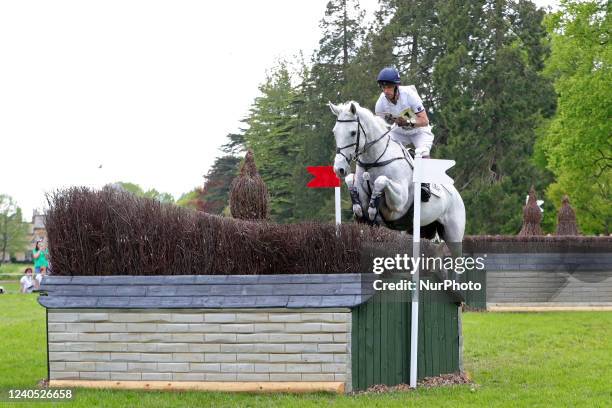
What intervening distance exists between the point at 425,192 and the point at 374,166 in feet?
2.70

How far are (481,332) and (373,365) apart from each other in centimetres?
712

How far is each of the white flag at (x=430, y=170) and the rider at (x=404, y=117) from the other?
0.59 m

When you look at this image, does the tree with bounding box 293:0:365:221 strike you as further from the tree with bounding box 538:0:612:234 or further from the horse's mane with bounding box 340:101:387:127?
the horse's mane with bounding box 340:101:387:127

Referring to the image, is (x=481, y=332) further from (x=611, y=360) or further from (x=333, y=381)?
(x=333, y=381)

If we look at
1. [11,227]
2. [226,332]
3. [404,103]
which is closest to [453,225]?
[404,103]

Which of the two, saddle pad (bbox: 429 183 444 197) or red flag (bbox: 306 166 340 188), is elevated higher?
red flag (bbox: 306 166 340 188)

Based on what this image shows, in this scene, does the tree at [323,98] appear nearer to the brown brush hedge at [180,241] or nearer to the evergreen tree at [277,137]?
the evergreen tree at [277,137]

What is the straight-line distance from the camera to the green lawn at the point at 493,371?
7.61 metres

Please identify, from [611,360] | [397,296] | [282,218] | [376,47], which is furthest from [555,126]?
[397,296]

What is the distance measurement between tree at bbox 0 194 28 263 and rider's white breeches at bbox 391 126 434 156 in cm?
6790

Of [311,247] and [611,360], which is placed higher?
[311,247]

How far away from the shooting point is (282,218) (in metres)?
45.9

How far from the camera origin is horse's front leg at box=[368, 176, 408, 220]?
29.3ft

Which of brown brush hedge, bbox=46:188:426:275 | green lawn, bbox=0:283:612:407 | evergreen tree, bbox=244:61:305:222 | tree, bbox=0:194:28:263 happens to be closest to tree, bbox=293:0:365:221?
evergreen tree, bbox=244:61:305:222
